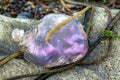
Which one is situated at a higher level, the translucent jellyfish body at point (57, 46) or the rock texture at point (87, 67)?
the translucent jellyfish body at point (57, 46)

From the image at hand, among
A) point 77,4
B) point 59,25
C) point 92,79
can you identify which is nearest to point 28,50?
point 59,25

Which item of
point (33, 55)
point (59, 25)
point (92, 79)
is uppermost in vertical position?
point (59, 25)

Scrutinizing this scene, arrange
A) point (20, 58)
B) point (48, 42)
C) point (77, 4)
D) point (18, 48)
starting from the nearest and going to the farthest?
1. point (48, 42)
2. point (20, 58)
3. point (18, 48)
4. point (77, 4)

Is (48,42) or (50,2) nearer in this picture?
(48,42)

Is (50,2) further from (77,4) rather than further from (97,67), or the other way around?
(97,67)

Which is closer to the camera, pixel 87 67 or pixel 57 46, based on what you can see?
pixel 57 46

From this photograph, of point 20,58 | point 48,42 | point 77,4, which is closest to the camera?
point 48,42

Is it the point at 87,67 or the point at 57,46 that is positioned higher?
the point at 57,46

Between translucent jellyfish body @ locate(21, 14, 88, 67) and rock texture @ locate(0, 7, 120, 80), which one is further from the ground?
translucent jellyfish body @ locate(21, 14, 88, 67)
